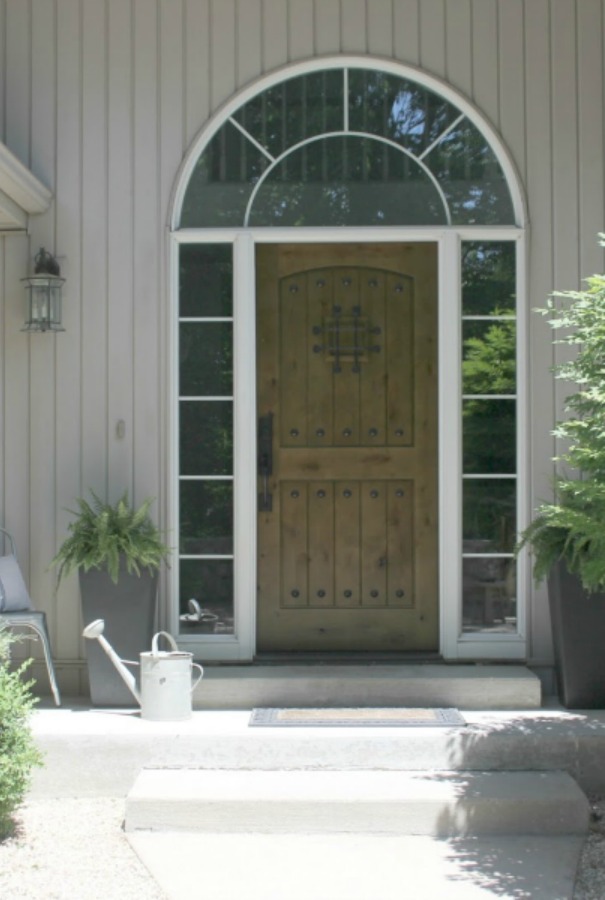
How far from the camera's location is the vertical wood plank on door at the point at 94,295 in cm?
552

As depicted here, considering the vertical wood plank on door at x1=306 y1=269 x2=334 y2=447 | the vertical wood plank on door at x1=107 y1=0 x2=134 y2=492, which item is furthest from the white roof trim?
the vertical wood plank on door at x1=306 y1=269 x2=334 y2=447

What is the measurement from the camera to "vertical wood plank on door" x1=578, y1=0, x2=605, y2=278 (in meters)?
5.50

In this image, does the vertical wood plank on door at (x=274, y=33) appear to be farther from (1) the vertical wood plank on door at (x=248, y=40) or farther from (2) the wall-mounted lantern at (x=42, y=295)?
(2) the wall-mounted lantern at (x=42, y=295)

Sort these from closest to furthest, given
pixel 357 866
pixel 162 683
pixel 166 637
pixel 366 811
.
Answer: pixel 357 866 < pixel 366 811 < pixel 162 683 < pixel 166 637

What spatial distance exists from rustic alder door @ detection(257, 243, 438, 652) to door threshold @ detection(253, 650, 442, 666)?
69 millimetres

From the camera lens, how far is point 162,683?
16.0 feet

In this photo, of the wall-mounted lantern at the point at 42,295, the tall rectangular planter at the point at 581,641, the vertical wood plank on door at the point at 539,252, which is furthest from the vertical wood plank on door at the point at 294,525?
the wall-mounted lantern at the point at 42,295

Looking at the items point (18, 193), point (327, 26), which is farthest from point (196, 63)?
point (18, 193)

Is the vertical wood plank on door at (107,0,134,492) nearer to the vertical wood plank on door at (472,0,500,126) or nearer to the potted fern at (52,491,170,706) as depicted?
the potted fern at (52,491,170,706)

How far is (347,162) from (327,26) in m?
0.64

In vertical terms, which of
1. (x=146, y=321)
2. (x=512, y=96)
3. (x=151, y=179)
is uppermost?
(x=512, y=96)

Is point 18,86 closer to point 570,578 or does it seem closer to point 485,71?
point 485,71

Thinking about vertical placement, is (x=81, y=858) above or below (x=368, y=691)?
below

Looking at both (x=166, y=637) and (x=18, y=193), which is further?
(x=166, y=637)
